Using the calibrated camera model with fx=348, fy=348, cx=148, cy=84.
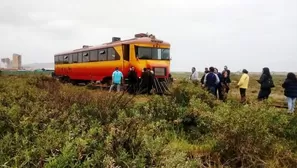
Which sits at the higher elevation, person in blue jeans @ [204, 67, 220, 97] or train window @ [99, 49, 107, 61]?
train window @ [99, 49, 107, 61]

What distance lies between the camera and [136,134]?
17.4 ft

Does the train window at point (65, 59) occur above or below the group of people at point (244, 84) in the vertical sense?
above

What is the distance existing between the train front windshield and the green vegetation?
10.1m

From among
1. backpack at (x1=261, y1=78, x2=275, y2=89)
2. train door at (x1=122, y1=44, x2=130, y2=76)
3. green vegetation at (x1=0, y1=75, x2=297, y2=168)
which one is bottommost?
green vegetation at (x1=0, y1=75, x2=297, y2=168)

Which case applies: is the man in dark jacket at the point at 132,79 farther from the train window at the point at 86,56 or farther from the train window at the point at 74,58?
the train window at the point at 74,58

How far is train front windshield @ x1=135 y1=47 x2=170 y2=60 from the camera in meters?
20.2

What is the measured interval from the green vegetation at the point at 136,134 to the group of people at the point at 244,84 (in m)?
3.20

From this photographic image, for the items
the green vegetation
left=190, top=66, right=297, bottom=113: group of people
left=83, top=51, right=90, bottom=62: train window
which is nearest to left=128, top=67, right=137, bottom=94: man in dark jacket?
left=190, top=66, right=297, bottom=113: group of people

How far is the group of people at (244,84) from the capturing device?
12742mm

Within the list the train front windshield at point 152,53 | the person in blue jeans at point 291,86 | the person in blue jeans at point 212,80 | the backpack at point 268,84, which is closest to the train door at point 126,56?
the train front windshield at point 152,53

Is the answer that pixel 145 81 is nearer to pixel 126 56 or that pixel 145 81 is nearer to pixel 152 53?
pixel 126 56

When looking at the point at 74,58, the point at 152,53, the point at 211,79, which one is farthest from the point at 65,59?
the point at 211,79

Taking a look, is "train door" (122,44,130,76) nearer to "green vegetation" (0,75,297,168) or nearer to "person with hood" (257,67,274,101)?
"person with hood" (257,67,274,101)

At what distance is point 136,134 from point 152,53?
15662 mm
